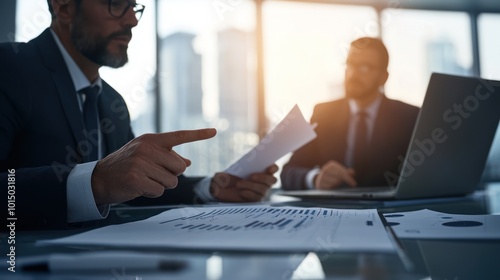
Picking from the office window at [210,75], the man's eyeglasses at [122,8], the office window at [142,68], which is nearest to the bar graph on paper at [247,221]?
the man's eyeglasses at [122,8]

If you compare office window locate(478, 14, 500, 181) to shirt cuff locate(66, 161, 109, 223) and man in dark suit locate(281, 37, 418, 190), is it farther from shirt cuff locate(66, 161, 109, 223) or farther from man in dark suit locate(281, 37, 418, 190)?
shirt cuff locate(66, 161, 109, 223)

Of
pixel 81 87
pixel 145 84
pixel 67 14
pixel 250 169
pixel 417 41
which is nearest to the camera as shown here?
pixel 250 169

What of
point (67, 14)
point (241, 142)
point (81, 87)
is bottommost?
A: point (241, 142)

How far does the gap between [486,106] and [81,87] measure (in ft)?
3.73

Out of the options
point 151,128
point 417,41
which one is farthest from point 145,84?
point 417,41

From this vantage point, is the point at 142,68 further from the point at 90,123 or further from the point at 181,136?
the point at 181,136

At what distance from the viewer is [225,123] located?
14.3ft

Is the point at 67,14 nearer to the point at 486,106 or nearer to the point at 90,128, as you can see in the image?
the point at 90,128

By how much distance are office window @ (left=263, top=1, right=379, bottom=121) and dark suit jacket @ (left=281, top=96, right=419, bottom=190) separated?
2.01 metres

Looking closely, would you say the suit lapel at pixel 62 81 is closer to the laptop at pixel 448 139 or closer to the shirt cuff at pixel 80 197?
the shirt cuff at pixel 80 197

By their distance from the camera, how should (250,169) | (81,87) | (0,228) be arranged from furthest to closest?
(81,87) → (250,169) → (0,228)

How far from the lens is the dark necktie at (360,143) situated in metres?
2.13

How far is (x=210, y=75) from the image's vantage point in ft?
14.5

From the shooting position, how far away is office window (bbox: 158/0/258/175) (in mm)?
4137
